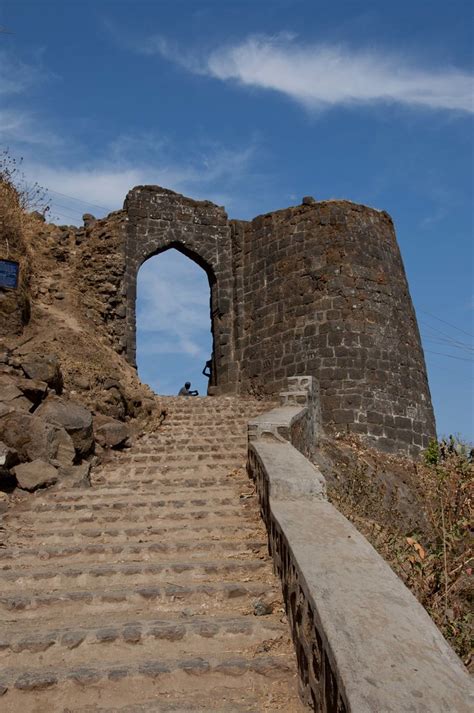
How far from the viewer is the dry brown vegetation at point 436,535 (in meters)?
4.79

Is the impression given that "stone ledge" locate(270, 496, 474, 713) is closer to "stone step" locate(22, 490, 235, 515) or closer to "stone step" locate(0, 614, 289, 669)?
"stone step" locate(0, 614, 289, 669)

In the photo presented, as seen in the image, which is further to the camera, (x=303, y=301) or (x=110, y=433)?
(x=303, y=301)

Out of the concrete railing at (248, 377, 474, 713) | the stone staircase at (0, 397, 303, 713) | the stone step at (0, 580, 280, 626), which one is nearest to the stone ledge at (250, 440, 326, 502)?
the concrete railing at (248, 377, 474, 713)

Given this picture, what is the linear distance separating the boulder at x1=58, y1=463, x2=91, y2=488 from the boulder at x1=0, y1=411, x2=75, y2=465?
0.43ft

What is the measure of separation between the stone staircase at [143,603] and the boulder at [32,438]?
2.20ft

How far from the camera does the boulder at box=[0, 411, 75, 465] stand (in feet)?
26.2

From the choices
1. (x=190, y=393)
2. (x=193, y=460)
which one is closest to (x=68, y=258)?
(x=190, y=393)

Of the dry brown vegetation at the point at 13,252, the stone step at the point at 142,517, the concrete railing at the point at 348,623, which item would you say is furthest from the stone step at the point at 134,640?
the dry brown vegetation at the point at 13,252

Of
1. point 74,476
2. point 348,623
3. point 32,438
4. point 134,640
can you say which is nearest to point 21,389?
point 32,438

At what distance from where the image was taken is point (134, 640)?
167 inches

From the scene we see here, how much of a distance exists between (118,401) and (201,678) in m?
7.15

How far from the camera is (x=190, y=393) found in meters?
17.8

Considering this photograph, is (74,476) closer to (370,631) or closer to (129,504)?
(129,504)

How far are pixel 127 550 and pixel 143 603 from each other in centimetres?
99
